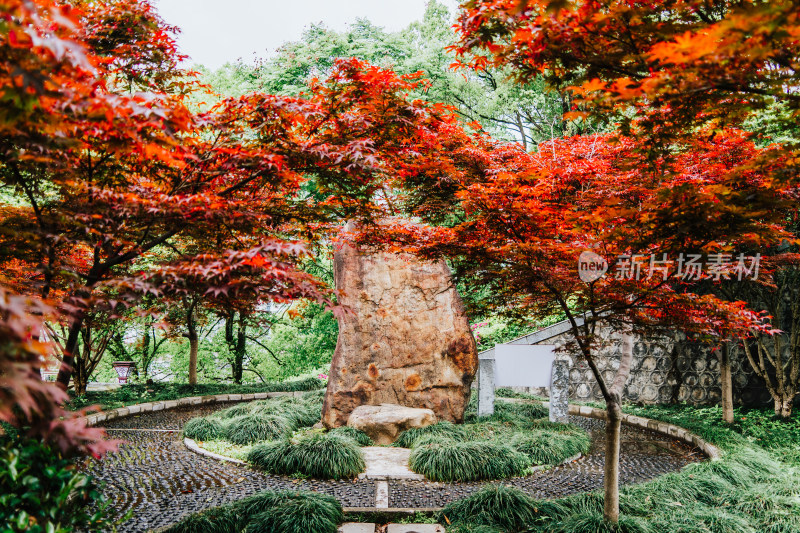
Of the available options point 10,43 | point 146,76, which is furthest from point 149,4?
point 10,43

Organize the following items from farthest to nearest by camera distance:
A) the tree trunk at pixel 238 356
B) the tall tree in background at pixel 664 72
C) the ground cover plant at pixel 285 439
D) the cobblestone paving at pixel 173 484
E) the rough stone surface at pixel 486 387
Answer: the tree trunk at pixel 238 356 → the rough stone surface at pixel 486 387 → the ground cover plant at pixel 285 439 → the cobblestone paving at pixel 173 484 → the tall tree in background at pixel 664 72

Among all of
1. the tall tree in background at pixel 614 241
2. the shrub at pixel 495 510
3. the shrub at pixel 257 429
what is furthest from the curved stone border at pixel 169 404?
the tall tree in background at pixel 614 241

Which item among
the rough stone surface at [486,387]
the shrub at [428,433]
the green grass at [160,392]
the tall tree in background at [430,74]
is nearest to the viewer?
the shrub at [428,433]

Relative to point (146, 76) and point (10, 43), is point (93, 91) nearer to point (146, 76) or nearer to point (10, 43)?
point (10, 43)

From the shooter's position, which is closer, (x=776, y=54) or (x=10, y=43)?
(x=10, y=43)

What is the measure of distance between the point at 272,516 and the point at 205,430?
13.8 ft

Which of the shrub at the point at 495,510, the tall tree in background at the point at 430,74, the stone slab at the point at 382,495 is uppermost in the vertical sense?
the tall tree in background at the point at 430,74

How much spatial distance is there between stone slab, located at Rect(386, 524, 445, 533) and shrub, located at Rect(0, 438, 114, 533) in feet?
7.67

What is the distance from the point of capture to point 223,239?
3.93 metres

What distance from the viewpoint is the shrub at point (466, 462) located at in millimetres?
5637

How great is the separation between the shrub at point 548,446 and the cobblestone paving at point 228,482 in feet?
0.46

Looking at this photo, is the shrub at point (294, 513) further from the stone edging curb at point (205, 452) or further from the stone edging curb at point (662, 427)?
the stone edging curb at point (662, 427)

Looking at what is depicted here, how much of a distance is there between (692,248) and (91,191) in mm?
3935

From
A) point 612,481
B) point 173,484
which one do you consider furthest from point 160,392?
point 612,481
